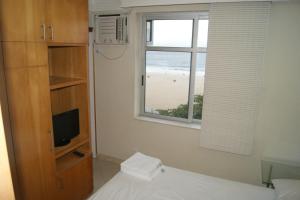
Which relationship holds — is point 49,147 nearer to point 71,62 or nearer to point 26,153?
point 26,153

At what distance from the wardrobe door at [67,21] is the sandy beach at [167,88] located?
117cm

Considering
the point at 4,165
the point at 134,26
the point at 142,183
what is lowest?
the point at 142,183

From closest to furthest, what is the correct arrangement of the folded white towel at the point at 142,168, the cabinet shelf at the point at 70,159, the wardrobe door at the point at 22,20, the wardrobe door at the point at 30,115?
the wardrobe door at the point at 22,20 → the wardrobe door at the point at 30,115 → the folded white towel at the point at 142,168 → the cabinet shelf at the point at 70,159

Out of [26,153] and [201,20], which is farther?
[201,20]

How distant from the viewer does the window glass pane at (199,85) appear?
9.20 feet

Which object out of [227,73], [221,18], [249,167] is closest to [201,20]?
[221,18]

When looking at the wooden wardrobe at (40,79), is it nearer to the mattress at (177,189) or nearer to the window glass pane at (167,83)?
the mattress at (177,189)

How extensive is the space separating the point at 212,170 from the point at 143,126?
1060 mm

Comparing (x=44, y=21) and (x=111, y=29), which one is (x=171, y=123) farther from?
(x=44, y=21)

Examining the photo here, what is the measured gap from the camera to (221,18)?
7.82ft

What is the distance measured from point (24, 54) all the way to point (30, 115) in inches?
18.6

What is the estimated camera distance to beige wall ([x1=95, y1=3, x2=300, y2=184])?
2.28 metres

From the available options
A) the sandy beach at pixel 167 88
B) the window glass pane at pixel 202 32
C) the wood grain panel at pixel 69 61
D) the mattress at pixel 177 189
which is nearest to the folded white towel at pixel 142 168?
the mattress at pixel 177 189

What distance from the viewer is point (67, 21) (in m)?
2.02
